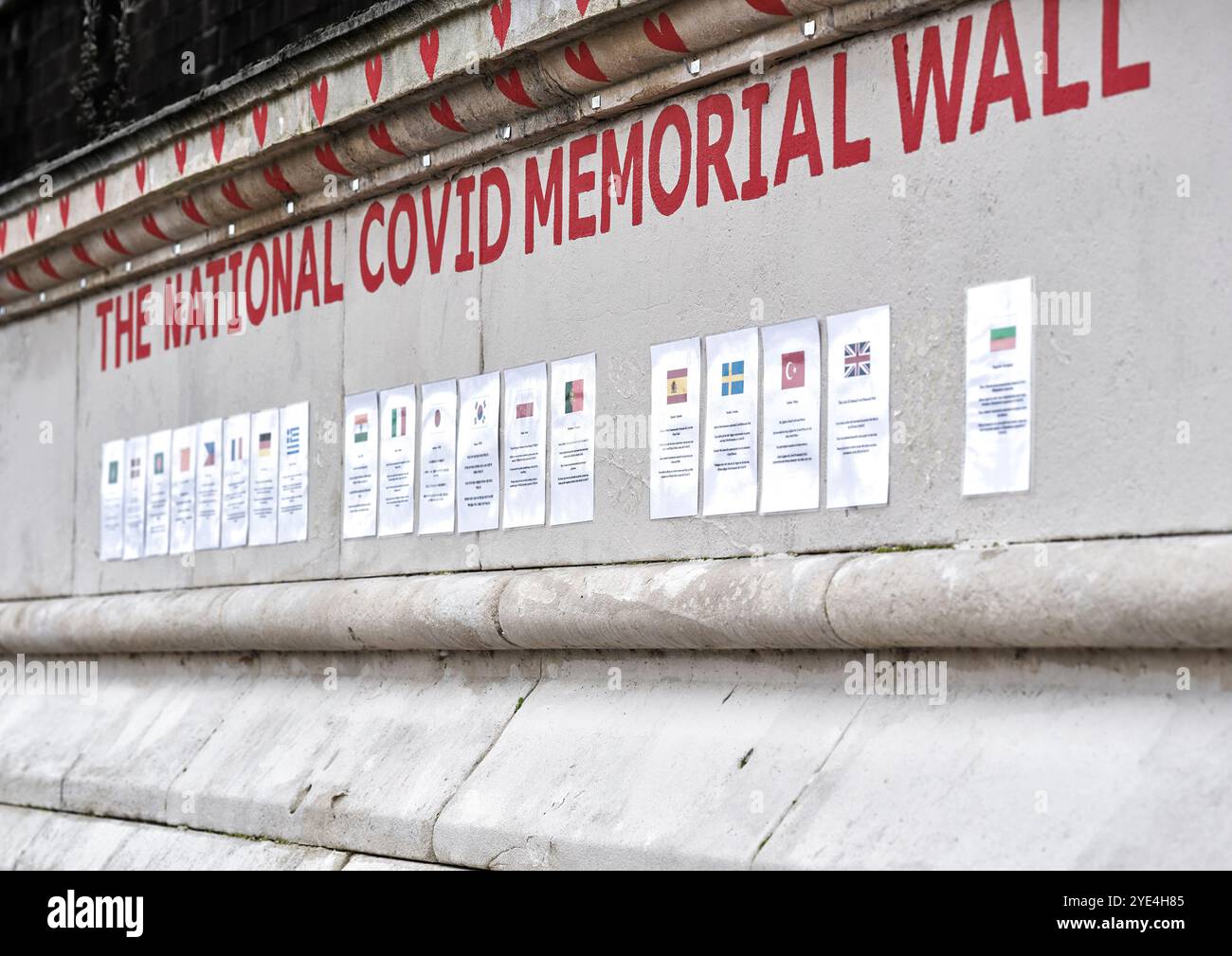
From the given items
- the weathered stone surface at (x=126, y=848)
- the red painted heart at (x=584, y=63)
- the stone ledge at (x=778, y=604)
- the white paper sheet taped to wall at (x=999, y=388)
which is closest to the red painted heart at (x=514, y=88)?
the red painted heart at (x=584, y=63)

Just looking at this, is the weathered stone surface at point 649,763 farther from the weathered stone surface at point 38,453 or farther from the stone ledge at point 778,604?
the weathered stone surface at point 38,453

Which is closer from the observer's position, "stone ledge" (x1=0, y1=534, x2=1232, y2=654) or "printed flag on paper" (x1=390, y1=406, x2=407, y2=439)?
"stone ledge" (x1=0, y1=534, x2=1232, y2=654)

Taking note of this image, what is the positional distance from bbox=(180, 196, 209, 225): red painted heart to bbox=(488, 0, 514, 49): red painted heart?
2.53 meters

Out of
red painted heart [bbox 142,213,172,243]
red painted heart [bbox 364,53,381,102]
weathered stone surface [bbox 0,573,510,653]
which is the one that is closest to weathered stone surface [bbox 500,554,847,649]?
weathered stone surface [bbox 0,573,510,653]

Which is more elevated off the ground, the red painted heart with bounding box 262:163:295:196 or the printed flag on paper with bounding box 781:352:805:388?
the red painted heart with bounding box 262:163:295:196

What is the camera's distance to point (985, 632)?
15.1 ft

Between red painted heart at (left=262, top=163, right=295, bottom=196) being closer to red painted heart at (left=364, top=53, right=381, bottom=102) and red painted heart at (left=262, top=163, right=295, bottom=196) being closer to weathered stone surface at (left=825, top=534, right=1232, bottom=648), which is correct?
red painted heart at (left=364, top=53, right=381, bottom=102)

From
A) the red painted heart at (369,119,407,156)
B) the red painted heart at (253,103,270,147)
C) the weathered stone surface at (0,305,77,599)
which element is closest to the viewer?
the red painted heart at (369,119,407,156)

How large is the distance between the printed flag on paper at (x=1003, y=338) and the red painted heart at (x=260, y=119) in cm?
388

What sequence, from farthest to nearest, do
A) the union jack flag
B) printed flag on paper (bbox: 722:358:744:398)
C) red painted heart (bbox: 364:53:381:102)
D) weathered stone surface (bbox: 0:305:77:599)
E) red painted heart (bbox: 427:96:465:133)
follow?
weathered stone surface (bbox: 0:305:77:599) < red painted heart (bbox: 364:53:381:102) < red painted heart (bbox: 427:96:465:133) < printed flag on paper (bbox: 722:358:744:398) < the union jack flag

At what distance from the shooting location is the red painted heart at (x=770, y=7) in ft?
17.8

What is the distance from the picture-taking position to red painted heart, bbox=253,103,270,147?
7.67 metres
